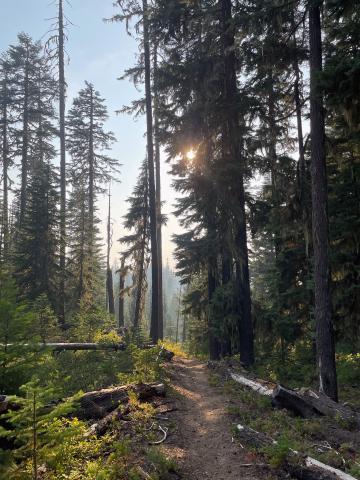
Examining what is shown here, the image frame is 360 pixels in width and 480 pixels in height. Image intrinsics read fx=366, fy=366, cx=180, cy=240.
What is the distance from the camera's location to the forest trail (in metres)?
6.08

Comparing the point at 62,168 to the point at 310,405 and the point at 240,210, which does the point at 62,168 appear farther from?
the point at 310,405

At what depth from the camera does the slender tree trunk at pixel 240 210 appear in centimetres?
1509

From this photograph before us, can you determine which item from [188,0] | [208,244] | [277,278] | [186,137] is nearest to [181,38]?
[188,0]

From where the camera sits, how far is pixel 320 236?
1027 cm

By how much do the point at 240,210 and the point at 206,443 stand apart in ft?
30.8

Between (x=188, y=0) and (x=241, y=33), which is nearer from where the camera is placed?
(x=241, y=33)

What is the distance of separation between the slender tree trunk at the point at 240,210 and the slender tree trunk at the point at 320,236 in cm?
464

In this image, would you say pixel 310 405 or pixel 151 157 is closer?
pixel 310 405

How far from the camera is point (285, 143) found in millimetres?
15891

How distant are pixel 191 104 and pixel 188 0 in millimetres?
4039

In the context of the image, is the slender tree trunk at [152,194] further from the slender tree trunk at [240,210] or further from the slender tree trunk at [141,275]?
the slender tree trunk at [141,275]

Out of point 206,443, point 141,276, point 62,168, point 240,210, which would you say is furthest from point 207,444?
point 62,168

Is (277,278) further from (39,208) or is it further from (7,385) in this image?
(39,208)

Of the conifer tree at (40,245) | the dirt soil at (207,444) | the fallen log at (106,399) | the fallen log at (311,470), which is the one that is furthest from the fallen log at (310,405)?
the conifer tree at (40,245)
